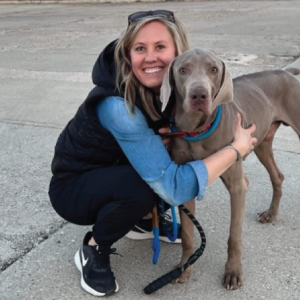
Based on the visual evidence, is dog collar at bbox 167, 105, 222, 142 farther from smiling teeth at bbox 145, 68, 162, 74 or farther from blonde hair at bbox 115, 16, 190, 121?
smiling teeth at bbox 145, 68, 162, 74

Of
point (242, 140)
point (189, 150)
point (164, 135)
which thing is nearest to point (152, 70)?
point (164, 135)

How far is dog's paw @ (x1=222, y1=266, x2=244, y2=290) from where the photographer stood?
9.42 ft

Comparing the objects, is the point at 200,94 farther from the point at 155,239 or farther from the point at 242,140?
the point at 155,239

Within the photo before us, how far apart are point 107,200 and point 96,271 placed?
1.26 feet

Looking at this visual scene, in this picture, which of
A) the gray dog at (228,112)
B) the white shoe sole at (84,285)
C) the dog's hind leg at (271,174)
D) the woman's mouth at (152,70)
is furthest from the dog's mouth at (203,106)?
the dog's hind leg at (271,174)

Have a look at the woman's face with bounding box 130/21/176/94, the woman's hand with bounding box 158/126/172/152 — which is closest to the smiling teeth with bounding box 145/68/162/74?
the woman's face with bounding box 130/21/176/94

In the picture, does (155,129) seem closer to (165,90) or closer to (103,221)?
(165,90)

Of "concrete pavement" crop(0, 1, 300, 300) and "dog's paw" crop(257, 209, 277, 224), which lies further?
"dog's paw" crop(257, 209, 277, 224)

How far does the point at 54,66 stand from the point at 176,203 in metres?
6.11

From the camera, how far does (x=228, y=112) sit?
112 inches

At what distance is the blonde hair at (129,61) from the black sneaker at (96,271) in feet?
2.56

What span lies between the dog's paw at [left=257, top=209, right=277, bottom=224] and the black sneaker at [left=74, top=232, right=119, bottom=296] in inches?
41.7

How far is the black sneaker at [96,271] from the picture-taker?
2.87 m

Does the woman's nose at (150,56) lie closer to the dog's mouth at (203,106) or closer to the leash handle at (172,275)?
the dog's mouth at (203,106)
